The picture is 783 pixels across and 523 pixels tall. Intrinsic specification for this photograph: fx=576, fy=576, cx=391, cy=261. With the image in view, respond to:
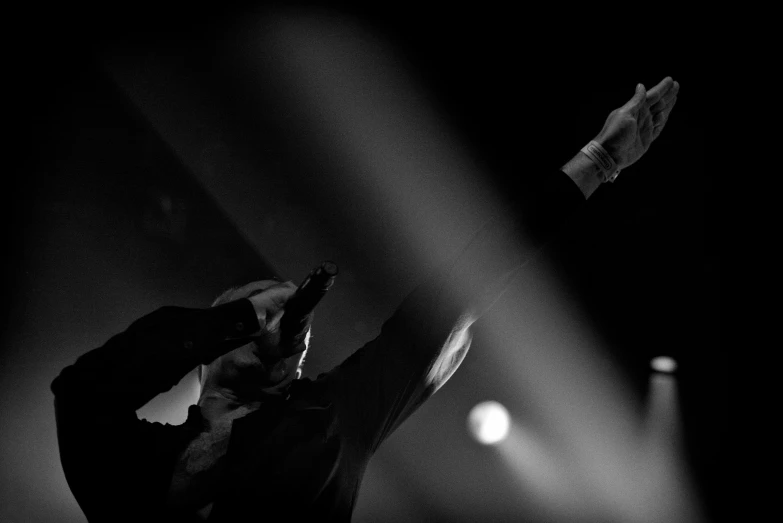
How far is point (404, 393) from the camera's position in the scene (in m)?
1.10

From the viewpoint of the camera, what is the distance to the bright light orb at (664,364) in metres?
2.42

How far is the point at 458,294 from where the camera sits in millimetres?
1032

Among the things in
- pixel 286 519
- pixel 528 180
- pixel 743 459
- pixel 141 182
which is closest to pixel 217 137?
pixel 141 182

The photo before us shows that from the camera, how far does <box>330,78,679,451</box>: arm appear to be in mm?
1015

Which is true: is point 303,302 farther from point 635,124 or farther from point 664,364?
point 664,364

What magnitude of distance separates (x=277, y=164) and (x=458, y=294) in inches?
49.7

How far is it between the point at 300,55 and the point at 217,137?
41 centimetres

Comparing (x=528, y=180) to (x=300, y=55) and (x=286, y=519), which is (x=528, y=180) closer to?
(x=300, y=55)

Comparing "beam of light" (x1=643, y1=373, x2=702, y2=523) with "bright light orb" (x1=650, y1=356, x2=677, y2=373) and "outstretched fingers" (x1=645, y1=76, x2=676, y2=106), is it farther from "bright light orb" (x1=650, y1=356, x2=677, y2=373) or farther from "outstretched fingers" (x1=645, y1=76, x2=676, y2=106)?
"outstretched fingers" (x1=645, y1=76, x2=676, y2=106)

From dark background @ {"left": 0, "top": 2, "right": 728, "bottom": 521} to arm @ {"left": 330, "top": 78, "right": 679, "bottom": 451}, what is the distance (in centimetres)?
85

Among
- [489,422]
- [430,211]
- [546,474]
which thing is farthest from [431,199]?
[546,474]

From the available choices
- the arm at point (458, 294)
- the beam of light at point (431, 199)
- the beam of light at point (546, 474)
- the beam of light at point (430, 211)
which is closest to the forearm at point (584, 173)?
the arm at point (458, 294)

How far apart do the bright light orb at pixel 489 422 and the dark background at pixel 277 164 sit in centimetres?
62

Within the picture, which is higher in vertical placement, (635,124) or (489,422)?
(635,124)
